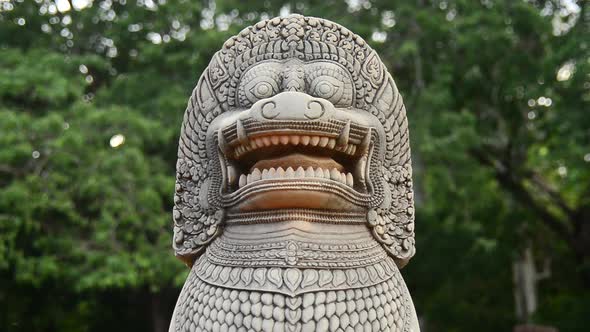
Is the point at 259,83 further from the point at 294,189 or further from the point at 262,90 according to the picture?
the point at 294,189

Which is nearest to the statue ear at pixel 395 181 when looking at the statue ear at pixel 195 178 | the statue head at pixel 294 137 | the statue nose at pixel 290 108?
the statue head at pixel 294 137

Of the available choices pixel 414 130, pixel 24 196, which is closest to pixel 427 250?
pixel 414 130

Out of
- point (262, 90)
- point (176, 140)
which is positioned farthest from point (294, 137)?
point (176, 140)

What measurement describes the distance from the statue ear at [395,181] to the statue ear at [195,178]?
0.78 metres

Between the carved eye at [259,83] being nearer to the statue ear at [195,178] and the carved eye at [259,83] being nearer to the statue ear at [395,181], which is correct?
the statue ear at [195,178]

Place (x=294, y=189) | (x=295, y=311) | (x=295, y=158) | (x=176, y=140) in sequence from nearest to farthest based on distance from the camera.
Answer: (x=295, y=311), (x=294, y=189), (x=295, y=158), (x=176, y=140)

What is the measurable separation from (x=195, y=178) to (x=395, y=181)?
0.95 metres

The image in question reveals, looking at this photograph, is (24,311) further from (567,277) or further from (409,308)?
(567,277)

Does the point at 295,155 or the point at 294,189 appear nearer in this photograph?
the point at 294,189

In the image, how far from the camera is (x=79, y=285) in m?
5.88

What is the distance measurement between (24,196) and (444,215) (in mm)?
6819

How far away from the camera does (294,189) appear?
2.29 m

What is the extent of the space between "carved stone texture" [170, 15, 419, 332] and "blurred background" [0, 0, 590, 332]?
3.49 meters

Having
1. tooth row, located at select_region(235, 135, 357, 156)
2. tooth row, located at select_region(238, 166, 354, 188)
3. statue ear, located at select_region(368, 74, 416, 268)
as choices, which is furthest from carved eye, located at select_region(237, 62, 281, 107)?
statue ear, located at select_region(368, 74, 416, 268)
